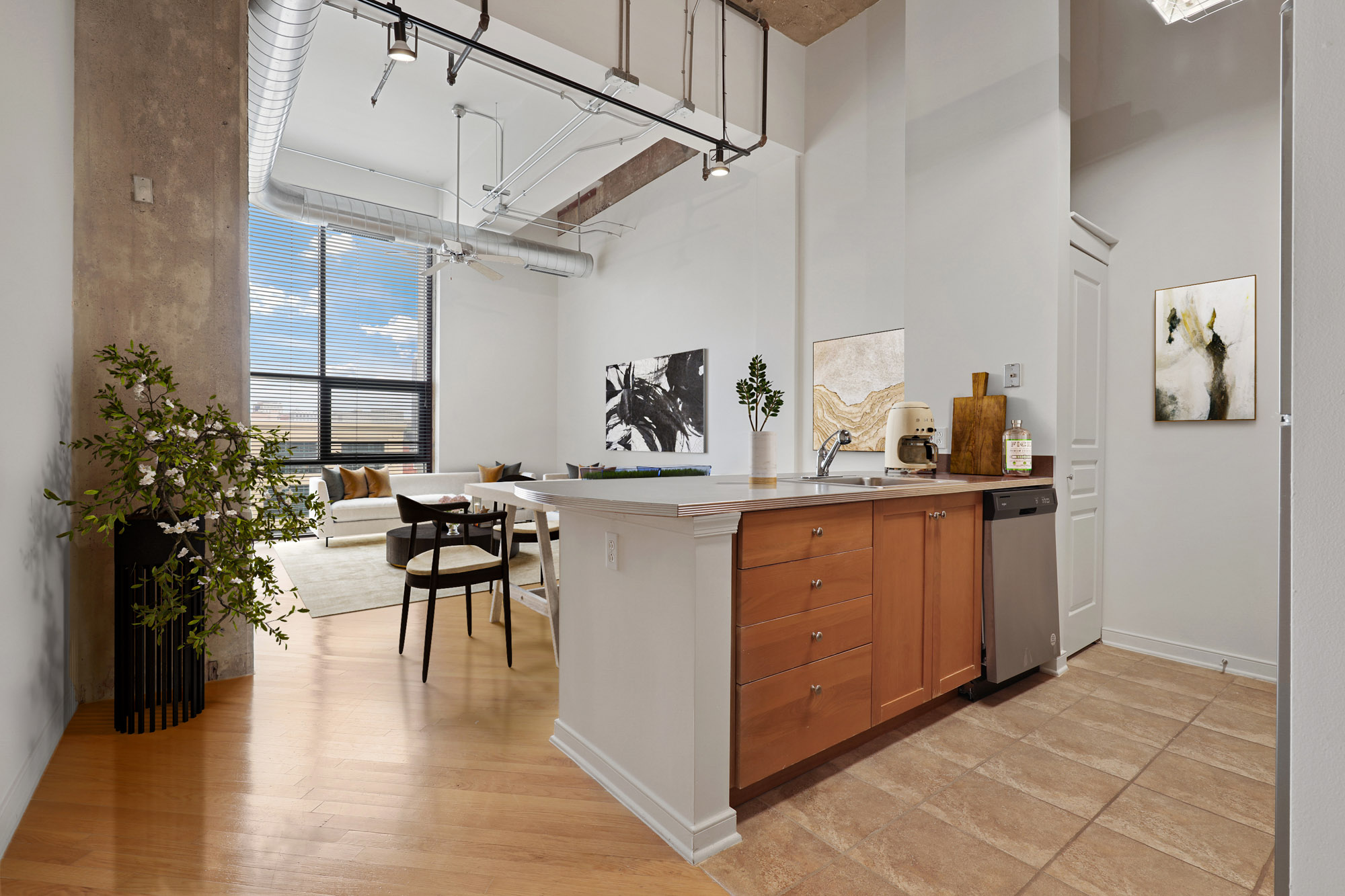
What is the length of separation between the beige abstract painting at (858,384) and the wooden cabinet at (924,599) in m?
1.93

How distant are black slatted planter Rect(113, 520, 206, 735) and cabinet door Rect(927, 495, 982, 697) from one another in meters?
2.97

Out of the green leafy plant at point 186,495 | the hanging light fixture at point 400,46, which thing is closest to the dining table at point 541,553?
the green leafy plant at point 186,495

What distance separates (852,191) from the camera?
489 cm

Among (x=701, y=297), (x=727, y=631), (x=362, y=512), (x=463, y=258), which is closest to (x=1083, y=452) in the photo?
(x=727, y=631)

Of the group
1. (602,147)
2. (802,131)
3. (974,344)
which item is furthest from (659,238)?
(974,344)

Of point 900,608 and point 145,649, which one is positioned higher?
point 900,608

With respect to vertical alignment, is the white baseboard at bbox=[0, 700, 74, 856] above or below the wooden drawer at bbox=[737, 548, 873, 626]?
below

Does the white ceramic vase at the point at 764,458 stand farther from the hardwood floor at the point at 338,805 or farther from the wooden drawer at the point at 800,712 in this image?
the hardwood floor at the point at 338,805

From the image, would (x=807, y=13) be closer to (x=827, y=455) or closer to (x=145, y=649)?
(x=827, y=455)

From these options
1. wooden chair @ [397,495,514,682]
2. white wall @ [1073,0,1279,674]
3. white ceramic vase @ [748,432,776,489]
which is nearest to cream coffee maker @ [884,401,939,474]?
white ceramic vase @ [748,432,776,489]

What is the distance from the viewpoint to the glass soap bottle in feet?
10.00

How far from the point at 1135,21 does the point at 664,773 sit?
15.0 ft

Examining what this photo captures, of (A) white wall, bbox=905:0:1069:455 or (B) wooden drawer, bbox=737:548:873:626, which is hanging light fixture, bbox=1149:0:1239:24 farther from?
(B) wooden drawer, bbox=737:548:873:626

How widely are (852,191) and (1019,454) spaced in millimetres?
2803
